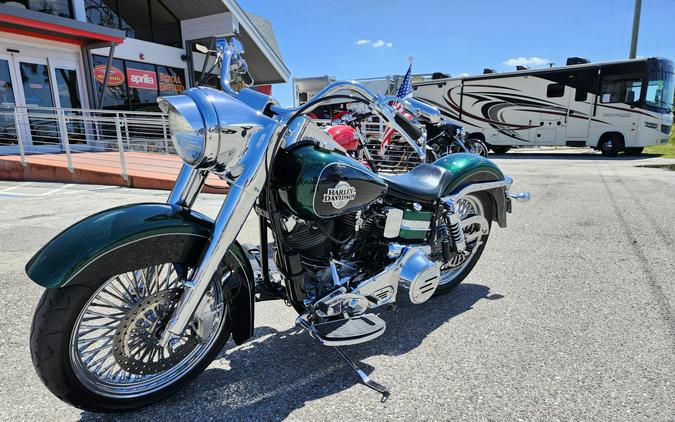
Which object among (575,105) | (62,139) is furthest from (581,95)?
(62,139)

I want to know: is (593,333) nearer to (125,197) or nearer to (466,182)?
(466,182)

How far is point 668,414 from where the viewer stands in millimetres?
1906

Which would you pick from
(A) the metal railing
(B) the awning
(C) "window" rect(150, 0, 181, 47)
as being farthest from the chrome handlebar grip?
(C) "window" rect(150, 0, 181, 47)

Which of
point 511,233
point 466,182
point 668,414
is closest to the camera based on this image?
point 668,414

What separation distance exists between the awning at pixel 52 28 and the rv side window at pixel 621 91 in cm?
1680

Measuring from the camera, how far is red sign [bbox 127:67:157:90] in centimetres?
1432

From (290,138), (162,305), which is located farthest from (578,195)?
(162,305)

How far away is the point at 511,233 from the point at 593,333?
2.61m

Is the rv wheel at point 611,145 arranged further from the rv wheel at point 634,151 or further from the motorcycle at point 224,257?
the motorcycle at point 224,257

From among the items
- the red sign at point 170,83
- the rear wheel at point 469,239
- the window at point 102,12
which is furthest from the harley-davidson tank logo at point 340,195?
the window at point 102,12

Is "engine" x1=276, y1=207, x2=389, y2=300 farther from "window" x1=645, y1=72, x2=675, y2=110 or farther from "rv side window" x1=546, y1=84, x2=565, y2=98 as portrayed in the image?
"window" x1=645, y1=72, x2=675, y2=110

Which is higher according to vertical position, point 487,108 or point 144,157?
point 487,108

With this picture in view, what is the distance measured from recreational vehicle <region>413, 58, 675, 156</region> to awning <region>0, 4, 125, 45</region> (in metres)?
14.3

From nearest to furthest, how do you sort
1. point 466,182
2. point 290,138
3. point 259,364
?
point 290,138 → point 259,364 → point 466,182
